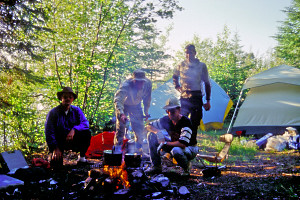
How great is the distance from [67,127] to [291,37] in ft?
64.6

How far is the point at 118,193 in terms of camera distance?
2324mm

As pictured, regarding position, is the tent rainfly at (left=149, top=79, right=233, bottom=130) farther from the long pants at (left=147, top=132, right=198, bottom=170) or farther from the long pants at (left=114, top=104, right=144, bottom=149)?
the long pants at (left=147, top=132, right=198, bottom=170)

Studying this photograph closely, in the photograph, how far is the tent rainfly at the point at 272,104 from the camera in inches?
287

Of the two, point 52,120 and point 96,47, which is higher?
point 96,47

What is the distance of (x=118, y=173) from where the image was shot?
9.12 feet

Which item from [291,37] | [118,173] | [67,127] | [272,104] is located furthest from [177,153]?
[291,37]

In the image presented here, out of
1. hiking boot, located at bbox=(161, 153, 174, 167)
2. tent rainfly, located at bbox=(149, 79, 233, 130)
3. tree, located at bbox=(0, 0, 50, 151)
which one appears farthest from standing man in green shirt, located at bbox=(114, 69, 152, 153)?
tent rainfly, located at bbox=(149, 79, 233, 130)

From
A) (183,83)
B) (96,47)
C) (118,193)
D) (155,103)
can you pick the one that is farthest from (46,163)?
(155,103)

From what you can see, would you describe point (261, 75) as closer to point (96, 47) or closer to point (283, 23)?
A: point (96, 47)

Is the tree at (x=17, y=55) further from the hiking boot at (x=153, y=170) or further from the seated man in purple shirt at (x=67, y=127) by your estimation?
the hiking boot at (x=153, y=170)

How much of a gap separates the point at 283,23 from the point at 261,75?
14.8m

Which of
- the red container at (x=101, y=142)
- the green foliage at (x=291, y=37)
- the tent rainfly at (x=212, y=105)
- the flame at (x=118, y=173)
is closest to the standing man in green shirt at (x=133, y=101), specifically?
the red container at (x=101, y=142)

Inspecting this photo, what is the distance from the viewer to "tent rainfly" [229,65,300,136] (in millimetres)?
7301

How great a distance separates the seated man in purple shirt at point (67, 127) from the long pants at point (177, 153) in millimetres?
1368
